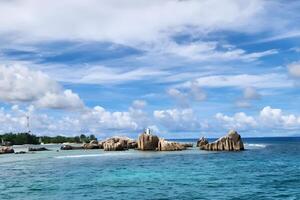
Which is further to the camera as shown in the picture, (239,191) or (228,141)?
(228,141)

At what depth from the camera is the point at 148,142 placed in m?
156

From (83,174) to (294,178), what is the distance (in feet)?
103

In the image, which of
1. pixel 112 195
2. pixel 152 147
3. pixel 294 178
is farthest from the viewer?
pixel 152 147

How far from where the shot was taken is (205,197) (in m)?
47.1

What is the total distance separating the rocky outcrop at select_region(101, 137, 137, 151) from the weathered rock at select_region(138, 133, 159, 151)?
7.94m

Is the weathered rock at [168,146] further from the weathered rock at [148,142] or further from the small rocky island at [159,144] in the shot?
the weathered rock at [148,142]

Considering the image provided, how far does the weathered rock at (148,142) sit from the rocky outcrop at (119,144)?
26.1ft

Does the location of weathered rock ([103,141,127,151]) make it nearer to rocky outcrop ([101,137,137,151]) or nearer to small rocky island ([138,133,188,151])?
rocky outcrop ([101,137,137,151])

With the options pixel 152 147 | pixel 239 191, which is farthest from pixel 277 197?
pixel 152 147

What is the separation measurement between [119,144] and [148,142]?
492 inches

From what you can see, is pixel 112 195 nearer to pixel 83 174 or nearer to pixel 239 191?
pixel 239 191

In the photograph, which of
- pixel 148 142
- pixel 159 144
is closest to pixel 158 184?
pixel 159 144

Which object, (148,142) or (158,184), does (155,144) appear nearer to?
(148,142)

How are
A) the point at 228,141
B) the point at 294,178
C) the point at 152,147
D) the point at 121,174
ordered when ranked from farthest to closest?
the point at 152,147 < the point at 228,141 < the point at 121,174 < the point at 294,178
